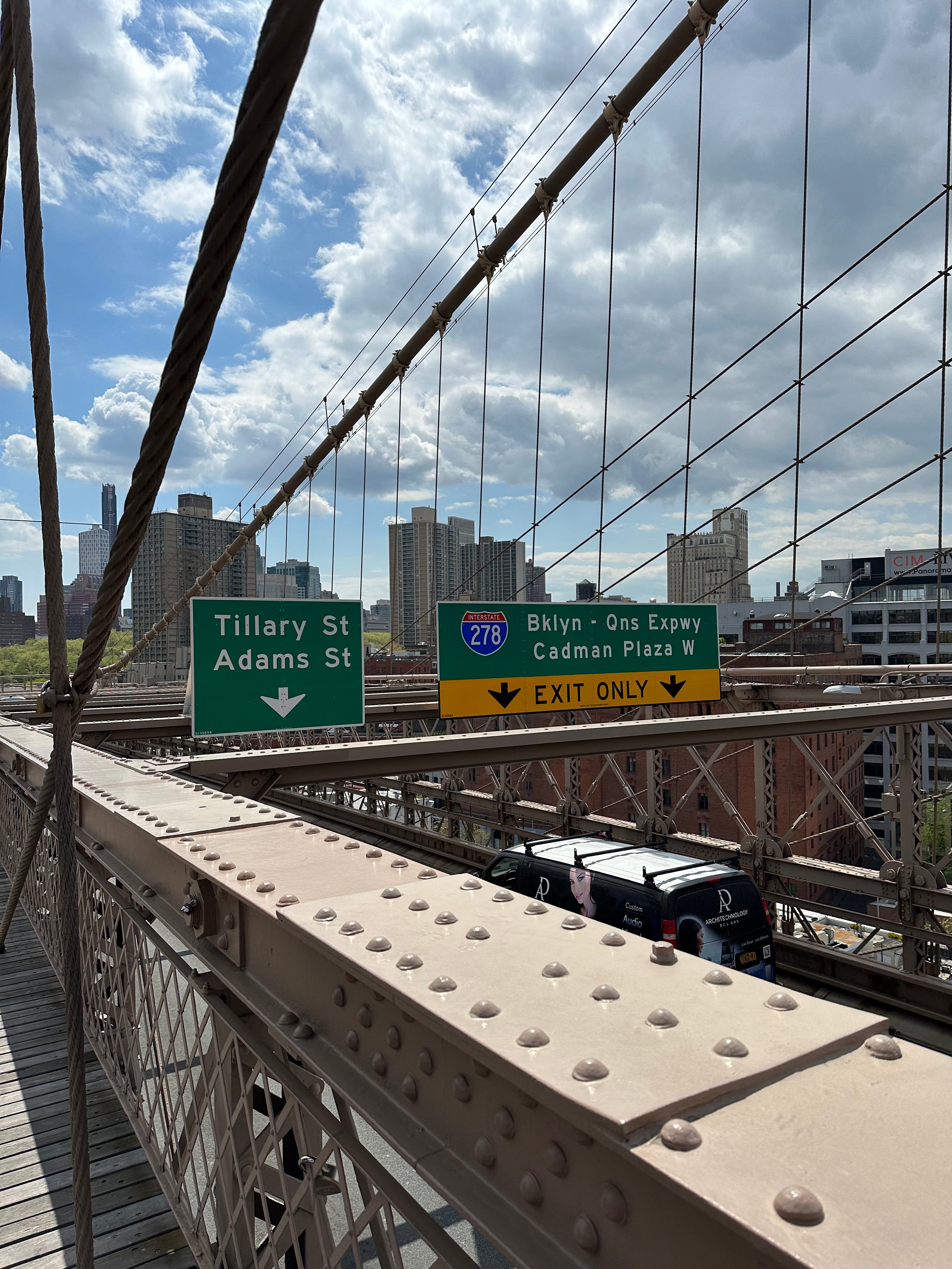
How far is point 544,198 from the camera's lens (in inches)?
888

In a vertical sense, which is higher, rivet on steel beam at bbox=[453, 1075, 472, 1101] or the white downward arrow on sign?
the white downward arrow on sign

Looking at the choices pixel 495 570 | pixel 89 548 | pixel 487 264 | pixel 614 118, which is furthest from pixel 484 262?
pixel 89 548

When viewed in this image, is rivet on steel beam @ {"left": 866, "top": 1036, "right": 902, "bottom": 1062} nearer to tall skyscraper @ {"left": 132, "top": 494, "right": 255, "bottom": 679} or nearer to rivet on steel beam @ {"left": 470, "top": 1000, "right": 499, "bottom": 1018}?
rivet on steel beam @ {"left": 470, "top": 1000, "right": 499, "bottom": 1018}

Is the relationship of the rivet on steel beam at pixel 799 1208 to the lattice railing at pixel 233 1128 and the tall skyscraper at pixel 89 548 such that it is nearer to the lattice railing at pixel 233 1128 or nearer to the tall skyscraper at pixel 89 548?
the lattice railing at pixel 233 1128

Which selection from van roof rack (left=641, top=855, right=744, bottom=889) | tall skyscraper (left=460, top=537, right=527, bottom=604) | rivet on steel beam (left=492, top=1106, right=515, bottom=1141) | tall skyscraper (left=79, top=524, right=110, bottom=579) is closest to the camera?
rivet on steel beam (left=492, top=1106, right=515, bottom=1141)

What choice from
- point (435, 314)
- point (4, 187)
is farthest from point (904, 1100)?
point (435, 314)

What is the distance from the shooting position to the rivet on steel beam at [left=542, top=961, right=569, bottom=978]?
1521 millimetres

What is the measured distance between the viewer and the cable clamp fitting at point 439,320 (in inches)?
1043

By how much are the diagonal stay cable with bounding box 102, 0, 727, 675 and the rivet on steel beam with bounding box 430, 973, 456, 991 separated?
15.4 meters

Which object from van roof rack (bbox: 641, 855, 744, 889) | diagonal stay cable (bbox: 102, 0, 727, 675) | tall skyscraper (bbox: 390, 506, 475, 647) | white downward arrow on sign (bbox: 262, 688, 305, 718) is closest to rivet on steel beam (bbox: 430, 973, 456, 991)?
white downward arrow on sign (bbox: 262, 688, 305, 718)

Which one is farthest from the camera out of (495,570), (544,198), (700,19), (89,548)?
(89,548)

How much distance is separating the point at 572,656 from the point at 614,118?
17230 mm

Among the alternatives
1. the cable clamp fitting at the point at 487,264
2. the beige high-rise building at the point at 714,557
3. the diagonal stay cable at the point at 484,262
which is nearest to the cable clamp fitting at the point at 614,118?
the diagonal stay cable at the point at 484,262

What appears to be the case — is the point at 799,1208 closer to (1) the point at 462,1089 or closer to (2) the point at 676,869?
(1) the point at 462,1089
